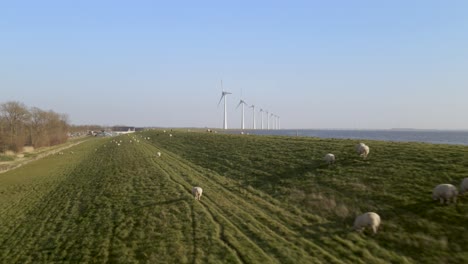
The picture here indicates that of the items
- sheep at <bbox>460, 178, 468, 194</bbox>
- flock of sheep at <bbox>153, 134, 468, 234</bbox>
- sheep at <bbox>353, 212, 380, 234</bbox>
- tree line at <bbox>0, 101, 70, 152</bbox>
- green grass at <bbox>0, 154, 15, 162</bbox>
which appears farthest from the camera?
tree line at <bbox>0, 101, 70, 152</bbox>

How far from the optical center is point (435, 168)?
95.8ft

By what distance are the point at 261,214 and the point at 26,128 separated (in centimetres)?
11193

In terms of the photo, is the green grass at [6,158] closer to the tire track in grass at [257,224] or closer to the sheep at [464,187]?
the tire track in grass at [257,224]

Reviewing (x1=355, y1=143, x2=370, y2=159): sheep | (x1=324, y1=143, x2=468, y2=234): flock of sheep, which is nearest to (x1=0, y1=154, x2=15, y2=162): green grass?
(x1=355, y1=143, x2=370, y2=159): sheep

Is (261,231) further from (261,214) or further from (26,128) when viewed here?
(26,128)

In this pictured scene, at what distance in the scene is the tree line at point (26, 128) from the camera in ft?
331

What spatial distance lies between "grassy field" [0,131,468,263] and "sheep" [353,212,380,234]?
590 mm

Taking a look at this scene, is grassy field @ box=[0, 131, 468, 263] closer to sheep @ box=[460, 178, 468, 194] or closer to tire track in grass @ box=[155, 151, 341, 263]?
tire track in grass @ box=[155, 151, 341, 263]

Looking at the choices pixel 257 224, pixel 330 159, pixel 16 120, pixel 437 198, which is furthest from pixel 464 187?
pixel 16 120

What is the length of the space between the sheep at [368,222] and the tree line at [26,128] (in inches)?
3805

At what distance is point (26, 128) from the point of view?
118 meters

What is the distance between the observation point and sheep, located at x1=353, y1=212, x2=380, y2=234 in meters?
21.1

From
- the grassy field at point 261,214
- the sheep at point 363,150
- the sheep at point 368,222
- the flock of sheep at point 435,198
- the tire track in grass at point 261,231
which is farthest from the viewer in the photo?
the sheep at point 363,150

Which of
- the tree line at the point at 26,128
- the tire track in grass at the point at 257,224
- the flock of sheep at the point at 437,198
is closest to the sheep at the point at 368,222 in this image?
the flock of sheep at the point at 437,198
